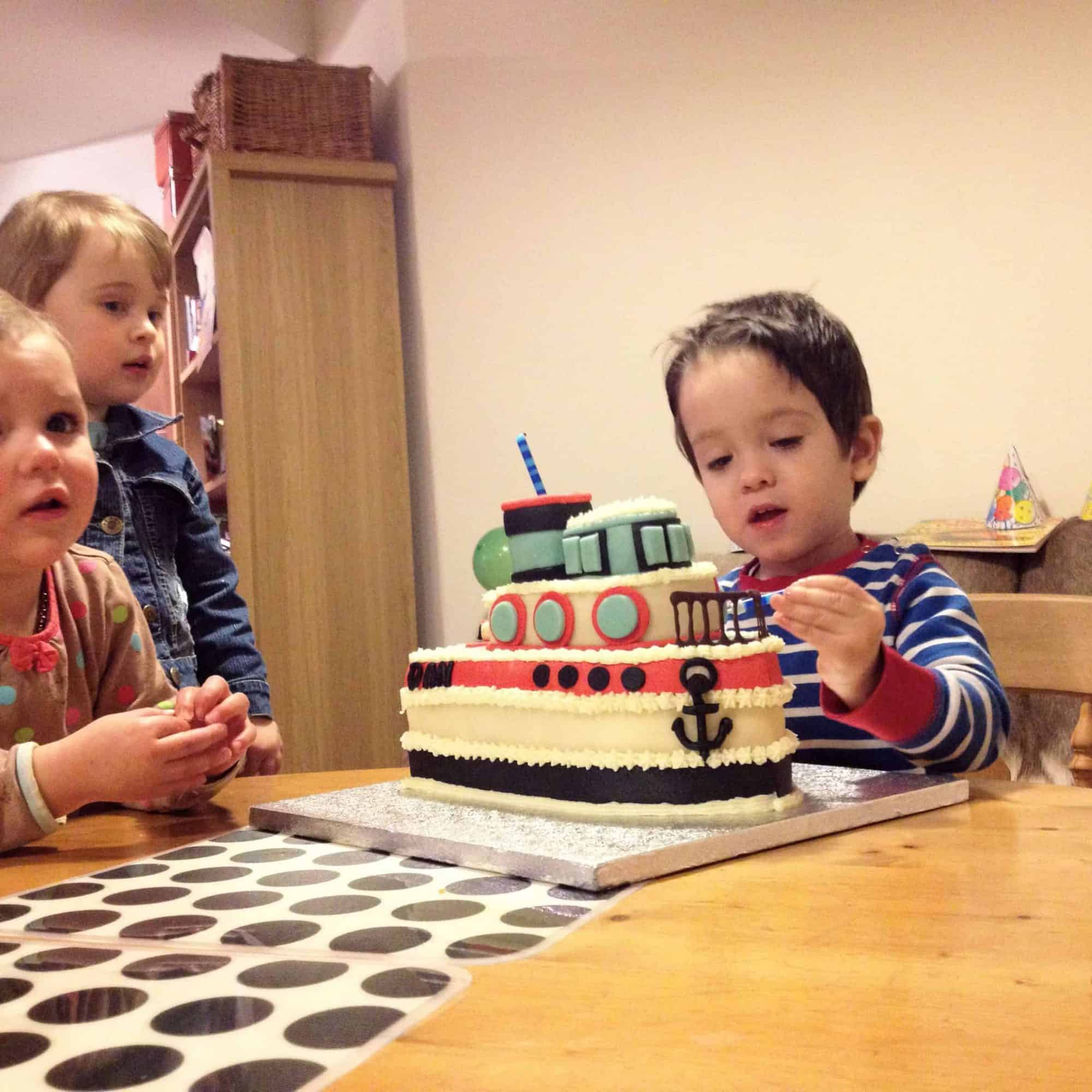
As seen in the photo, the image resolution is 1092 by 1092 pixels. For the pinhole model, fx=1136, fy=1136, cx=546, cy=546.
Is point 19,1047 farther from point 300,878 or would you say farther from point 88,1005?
point 300,878

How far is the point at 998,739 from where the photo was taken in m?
1.01

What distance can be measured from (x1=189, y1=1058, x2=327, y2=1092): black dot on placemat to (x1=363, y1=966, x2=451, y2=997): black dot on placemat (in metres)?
0.07

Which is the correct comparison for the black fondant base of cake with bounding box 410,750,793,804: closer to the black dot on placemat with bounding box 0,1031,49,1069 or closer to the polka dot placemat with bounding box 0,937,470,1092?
the polka dot placemat with bounding box 0,937,470,1092

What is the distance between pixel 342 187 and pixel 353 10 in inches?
31.2

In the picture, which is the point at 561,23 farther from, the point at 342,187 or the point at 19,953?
the point at 19,953

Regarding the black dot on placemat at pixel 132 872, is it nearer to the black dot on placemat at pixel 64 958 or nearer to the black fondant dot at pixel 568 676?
the black dot on placemat at pixel 64 958

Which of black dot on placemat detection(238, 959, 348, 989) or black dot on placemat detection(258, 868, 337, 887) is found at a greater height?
black dot on placemat detection(238, 959, 348, 989)

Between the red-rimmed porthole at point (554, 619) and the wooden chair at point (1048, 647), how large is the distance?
57 centimetres

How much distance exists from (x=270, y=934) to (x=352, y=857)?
19cm

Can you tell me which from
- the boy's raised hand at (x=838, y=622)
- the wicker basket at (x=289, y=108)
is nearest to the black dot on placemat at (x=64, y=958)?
the boy's raised hand at (x=838, y=622)

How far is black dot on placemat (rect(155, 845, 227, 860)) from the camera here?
0.78 m

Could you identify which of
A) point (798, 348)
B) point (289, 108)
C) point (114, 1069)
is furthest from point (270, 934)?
point (289, 108)

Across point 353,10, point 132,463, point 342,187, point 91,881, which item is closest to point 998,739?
point 91,881

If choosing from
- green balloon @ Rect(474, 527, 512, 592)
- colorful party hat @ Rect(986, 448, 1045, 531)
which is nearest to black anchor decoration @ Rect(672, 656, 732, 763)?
green balloon @ Rect(474, 527, 512, 592)
